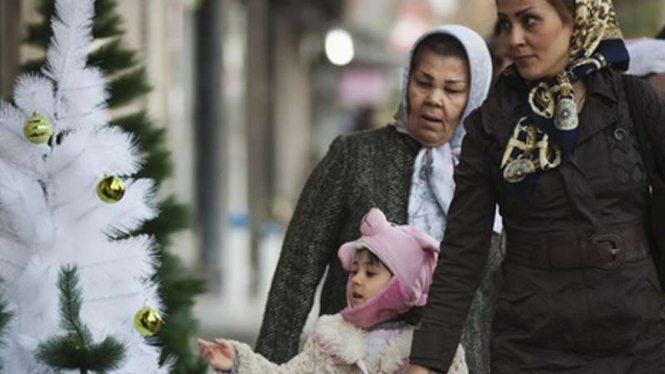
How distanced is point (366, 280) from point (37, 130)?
1.15m

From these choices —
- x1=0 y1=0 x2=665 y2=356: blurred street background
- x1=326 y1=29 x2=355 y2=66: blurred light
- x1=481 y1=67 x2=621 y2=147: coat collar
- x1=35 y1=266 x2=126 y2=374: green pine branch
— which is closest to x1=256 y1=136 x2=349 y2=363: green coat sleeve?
x1=0 y1=0 x2=665 y2=356: blurred street background

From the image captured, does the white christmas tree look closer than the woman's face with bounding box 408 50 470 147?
Yes

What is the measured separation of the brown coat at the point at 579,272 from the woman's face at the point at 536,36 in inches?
4.4

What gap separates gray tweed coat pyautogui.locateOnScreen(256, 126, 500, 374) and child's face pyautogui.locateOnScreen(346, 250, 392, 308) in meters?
0.35

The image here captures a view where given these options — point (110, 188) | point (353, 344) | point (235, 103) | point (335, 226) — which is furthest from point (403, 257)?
point (235, 103)

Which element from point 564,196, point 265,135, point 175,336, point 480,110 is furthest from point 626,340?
point 265,135

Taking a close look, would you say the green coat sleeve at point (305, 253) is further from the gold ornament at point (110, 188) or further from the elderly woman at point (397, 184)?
the gold ornament at point (110, 188)

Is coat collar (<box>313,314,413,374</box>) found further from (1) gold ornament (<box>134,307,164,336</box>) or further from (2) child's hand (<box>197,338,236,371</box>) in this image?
(1) gold ornament (<box>134,307,164,336</box>)

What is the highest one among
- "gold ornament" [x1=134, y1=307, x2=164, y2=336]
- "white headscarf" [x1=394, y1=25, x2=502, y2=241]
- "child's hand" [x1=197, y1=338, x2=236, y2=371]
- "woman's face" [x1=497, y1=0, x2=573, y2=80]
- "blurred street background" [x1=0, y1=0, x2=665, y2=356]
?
"woman's face" [x1=497, y1=0, x2=573, y2=80]

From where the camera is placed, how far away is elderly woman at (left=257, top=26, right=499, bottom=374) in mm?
4590

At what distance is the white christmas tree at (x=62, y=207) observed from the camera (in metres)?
3.53

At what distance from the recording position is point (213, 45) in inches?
646

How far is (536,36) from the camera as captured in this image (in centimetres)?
353

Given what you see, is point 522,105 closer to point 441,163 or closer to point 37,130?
point 441,163
